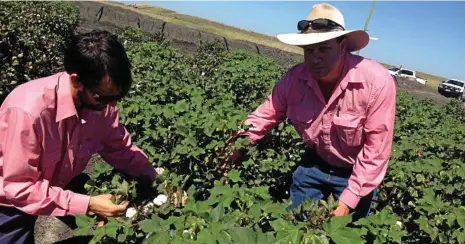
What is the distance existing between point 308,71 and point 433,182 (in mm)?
1704

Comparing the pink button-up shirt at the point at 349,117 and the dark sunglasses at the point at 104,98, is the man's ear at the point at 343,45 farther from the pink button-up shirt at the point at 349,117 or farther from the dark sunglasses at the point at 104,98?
the dark sunglasses at the point at 104,98

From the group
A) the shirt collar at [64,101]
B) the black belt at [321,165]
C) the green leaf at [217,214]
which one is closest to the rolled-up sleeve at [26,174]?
the shirt collar at [64,101]

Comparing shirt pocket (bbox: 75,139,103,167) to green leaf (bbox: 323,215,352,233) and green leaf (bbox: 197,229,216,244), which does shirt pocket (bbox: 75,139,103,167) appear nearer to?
green leaf (bbox: 197,229,216,244)

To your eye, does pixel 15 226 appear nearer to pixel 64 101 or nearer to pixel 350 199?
pixel 64 101

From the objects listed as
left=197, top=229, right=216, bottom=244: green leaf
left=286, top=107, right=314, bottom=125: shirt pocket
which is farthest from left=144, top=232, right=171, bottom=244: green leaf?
left=286, top=107, right=314, bottom=125: shirt pocket

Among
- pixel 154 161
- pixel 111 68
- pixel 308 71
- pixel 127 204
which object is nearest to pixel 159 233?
pixel 127 204

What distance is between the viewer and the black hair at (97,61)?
6.10 ft

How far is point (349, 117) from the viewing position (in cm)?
262

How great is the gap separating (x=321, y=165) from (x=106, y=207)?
1.54 m

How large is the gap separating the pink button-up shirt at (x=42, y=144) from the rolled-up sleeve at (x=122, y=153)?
0.55ft

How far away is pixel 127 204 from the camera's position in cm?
208

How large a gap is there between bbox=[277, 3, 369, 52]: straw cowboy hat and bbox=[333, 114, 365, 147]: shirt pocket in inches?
18.9

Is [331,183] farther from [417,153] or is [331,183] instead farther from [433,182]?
[417,153]

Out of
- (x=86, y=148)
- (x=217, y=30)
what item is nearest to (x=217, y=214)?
(x=86, y=148)
